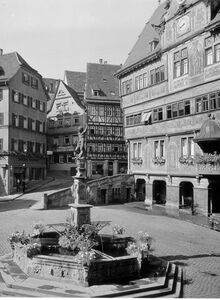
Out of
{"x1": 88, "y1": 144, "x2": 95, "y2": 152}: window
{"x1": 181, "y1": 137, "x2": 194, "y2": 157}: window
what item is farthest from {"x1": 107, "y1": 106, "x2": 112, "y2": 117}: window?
{"x1": 181, "y1": 137, "x2": 194, "y2": 157}: window

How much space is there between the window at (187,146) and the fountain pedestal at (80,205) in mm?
12668

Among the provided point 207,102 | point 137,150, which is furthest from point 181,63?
point 137,150

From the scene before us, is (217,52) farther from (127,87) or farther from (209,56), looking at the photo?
(127,87)

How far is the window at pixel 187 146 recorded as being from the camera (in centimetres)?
2474

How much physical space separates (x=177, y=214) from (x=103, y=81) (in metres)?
19.7

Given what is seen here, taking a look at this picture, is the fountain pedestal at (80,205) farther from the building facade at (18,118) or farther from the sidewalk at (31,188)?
the building facade at (18,118)

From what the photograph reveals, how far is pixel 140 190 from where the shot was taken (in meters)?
31.9

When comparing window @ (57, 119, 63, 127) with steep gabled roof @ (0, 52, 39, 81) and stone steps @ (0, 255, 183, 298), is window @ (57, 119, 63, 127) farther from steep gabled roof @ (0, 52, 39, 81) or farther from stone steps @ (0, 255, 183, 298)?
stone steps @ (0, 255, 183, 298)

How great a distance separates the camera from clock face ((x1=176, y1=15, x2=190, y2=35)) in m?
24.3

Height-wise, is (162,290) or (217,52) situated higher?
(217,52)

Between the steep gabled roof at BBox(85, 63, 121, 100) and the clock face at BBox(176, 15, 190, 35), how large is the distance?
9757 millimetres

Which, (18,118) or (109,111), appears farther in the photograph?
(109,111)

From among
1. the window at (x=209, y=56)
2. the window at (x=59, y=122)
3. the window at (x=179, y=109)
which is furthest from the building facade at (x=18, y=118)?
the window at (x=209, y=56)

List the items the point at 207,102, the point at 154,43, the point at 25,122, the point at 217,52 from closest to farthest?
the point at 217,52, the point at 207,102, the point at 154,43, the point at 25,122
